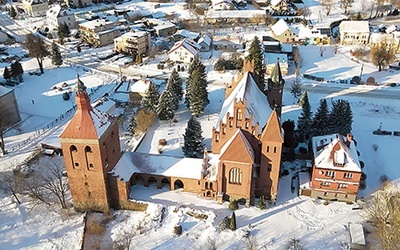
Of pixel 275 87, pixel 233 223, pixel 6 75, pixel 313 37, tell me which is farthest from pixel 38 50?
pixel 313 37

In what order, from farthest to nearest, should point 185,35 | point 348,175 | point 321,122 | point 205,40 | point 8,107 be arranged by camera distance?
point 185,35 < point 205,40 < point 8,107 < point 321,122 < point 348,175

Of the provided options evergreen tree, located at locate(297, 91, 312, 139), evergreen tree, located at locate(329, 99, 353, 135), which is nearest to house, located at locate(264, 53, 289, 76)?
evergreen tree, located at locate(297, 91, 312, 139)

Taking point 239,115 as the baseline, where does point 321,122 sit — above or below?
below

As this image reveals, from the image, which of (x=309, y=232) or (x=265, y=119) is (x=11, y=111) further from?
(x=309, y=232)

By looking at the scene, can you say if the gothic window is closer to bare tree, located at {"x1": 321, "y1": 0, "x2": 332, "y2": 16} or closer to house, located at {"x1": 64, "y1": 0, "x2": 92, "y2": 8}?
bare tree, located at {"x1": 321, "y1": 0, "x2": 332, "y2": 16}

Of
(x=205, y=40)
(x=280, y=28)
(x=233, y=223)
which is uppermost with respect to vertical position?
(x=280, y=28)

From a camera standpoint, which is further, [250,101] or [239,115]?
[250,101]

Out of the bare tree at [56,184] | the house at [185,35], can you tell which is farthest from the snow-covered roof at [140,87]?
the house at [185,35]

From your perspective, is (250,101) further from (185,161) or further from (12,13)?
(12,13)

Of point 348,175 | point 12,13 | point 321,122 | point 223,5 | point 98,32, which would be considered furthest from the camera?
point 223,5
